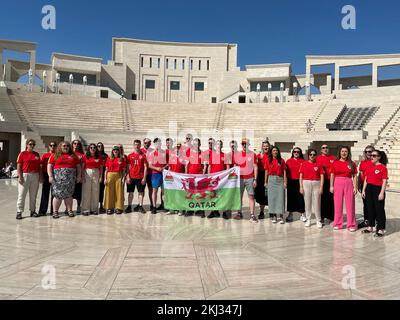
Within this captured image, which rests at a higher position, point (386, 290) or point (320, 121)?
point (320, 121)

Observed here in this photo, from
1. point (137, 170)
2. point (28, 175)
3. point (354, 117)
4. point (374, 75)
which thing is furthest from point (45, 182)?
point (374, 75)

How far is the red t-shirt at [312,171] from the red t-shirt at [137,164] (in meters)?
4.10

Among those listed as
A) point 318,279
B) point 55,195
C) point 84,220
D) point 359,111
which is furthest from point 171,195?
point 359,111

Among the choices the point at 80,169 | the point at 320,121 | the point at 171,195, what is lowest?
the point at 171,195

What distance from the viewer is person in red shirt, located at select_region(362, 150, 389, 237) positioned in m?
6.68

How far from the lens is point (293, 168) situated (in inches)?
325

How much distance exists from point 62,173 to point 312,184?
5.93 m

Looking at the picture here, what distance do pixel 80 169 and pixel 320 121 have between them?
78.2 ft

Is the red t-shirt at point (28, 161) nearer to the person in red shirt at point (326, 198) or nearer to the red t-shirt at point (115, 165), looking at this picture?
the red t-shirt at point (115, 165)

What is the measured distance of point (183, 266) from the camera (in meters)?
4.50

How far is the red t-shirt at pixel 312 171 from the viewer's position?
7.61 meters

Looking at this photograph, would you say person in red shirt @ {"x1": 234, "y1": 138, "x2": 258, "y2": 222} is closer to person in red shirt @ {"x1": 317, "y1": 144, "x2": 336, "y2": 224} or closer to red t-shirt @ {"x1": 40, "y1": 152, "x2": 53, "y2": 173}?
person in red shirt @ {"x1": 317, "y1": 144, "x2": 336, "y2": 224}
